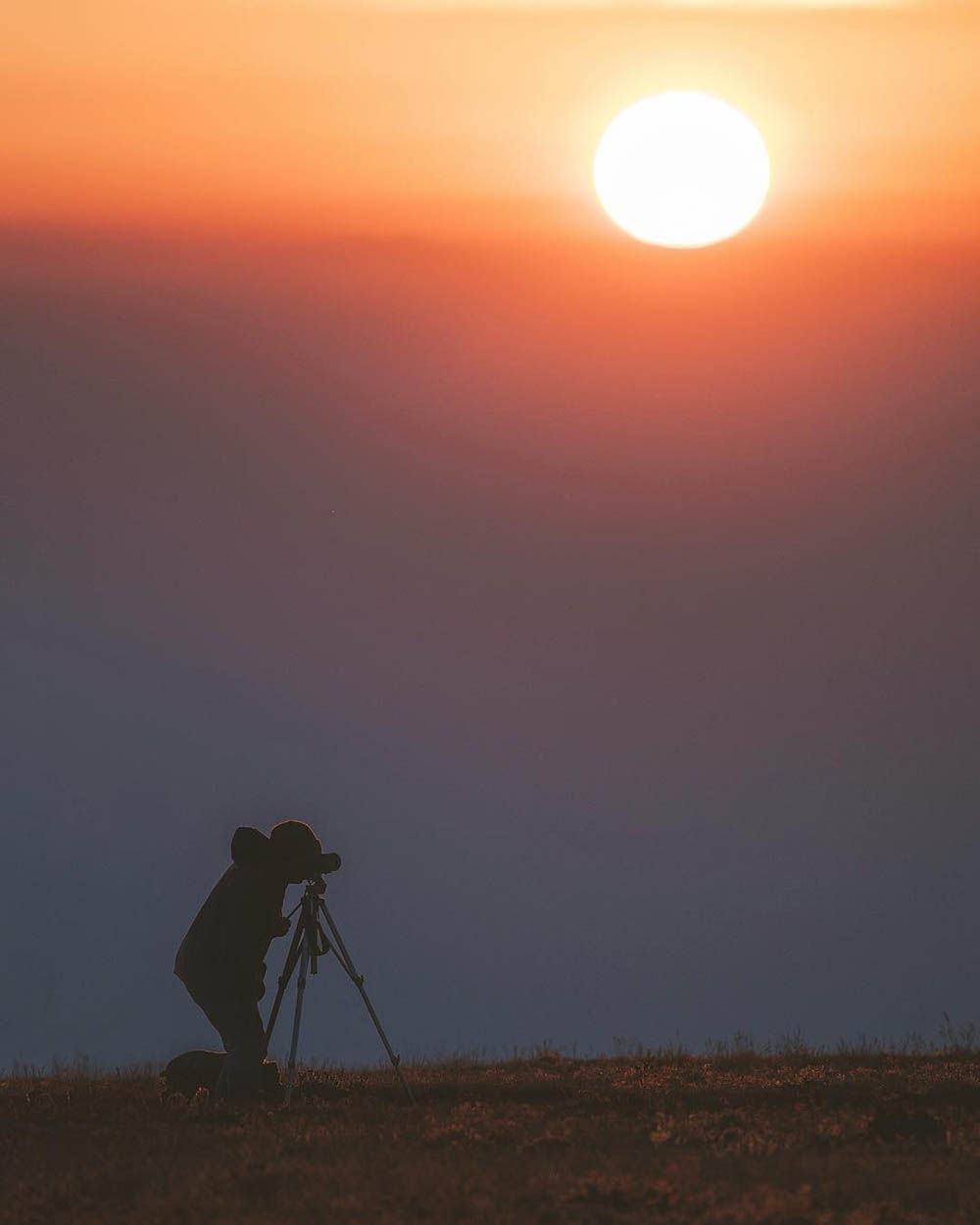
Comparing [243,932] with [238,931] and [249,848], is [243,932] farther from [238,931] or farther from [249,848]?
[249,848]

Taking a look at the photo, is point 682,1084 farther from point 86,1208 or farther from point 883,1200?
point 86,1208

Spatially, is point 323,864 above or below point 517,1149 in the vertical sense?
above

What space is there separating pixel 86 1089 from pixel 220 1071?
141 cm

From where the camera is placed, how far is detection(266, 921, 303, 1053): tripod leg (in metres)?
14.2

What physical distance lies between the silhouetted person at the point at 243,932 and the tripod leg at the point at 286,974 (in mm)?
104

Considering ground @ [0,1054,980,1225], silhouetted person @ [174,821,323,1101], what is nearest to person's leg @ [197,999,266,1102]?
silhouetted person @ [174,821,323,1101]

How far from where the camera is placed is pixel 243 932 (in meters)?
14.1

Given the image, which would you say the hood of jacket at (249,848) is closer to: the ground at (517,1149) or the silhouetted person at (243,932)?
the silhouetted person at (243,932)

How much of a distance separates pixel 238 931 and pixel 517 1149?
3927mm

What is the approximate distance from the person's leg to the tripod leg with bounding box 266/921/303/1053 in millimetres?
101

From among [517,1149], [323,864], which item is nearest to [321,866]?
[323,864]

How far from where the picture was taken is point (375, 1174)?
10008mm

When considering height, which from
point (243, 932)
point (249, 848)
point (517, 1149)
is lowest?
point (517, 1149)

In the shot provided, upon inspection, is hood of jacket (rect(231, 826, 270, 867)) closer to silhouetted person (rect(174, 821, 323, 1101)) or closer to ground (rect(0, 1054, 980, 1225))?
silhouetted person (rect(174, 821, 323, 1101))
